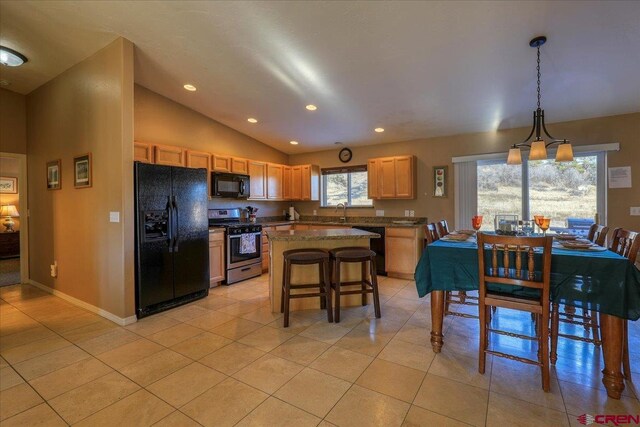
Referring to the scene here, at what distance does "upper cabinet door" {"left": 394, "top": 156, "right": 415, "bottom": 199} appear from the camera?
4.91 meters

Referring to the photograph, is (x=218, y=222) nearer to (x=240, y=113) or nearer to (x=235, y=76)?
(x=240, y=113)

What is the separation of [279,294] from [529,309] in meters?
2.36

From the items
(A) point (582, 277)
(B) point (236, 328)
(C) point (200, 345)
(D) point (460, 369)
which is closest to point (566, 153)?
(A) point (582, 277)

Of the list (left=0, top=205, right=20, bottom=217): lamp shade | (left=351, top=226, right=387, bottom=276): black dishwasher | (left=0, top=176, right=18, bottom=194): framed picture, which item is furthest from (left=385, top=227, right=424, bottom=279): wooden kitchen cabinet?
(left=0, top=176, right=18, bottom=194): framed picture

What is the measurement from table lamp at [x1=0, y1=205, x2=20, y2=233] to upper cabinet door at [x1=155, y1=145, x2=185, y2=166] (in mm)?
5451

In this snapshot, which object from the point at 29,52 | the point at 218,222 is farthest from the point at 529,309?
the point at 29,52

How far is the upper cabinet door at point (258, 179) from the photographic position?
538cm

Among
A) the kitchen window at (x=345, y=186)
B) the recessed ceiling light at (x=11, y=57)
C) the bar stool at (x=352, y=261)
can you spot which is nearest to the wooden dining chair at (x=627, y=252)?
the bar stool at (x=352, y=261)

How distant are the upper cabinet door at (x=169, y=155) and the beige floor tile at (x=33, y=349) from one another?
230 centimetres

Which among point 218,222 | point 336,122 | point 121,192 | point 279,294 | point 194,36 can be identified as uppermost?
point 194,36

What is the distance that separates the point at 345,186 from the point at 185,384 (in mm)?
4600

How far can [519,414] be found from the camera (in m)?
1.66

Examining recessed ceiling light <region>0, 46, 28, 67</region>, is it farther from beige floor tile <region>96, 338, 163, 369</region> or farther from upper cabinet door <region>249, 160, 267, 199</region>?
beige floor tile <region>96, 338, 163, 369</region>

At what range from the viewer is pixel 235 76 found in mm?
3496
